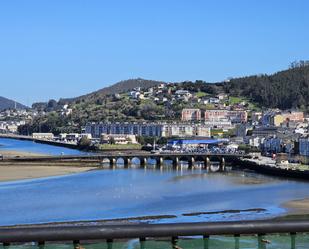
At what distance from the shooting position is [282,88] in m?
108

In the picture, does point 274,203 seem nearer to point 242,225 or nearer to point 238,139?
point 242,225

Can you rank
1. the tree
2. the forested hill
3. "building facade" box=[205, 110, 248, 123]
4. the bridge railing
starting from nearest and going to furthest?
the bridge railing → the tree → "building facade" box=[205, 110, 248, 123] → the forested hill

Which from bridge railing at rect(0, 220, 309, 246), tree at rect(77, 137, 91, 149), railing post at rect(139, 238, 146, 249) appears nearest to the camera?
bridge railing at rect(0, 220, 309, 246)

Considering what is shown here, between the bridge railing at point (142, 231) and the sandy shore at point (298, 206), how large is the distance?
20.2 meters

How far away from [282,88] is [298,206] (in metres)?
84.4

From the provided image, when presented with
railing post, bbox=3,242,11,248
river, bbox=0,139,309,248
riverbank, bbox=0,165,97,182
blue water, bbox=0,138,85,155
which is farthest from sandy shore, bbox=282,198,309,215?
blue water, bbox=0,138,85,155

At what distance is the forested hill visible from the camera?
106 meters

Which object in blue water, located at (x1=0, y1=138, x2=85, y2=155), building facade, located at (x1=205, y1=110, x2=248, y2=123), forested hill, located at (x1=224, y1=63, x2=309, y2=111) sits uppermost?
forested hill, located at (x1=224, y1=63, x2=309, y2=111)

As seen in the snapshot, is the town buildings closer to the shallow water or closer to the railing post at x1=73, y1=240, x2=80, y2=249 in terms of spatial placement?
the shallow water

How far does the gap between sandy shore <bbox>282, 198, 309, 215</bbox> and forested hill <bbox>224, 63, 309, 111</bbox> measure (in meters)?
78.8

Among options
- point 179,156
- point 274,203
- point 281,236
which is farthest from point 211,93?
point 281,236

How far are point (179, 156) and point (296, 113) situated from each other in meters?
42.4

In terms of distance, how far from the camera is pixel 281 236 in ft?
8.82

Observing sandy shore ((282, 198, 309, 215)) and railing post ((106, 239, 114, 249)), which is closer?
railing post ((106, 239, 114, 249))
